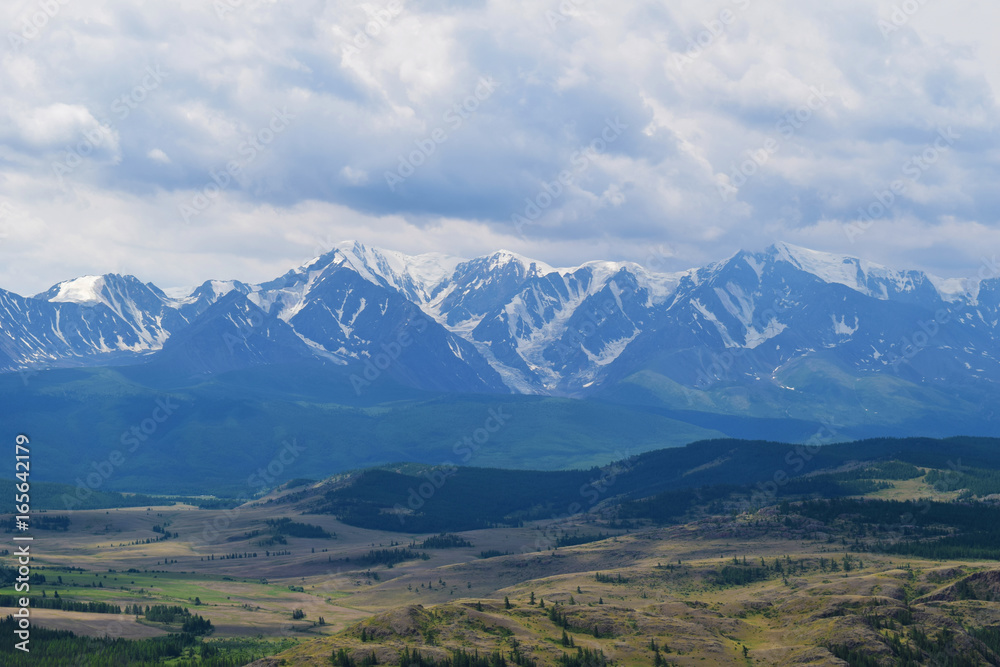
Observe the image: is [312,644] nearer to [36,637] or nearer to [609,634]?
[609,634]

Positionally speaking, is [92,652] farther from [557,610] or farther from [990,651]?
[990,651]

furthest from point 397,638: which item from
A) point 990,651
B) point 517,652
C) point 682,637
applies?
point 990,651

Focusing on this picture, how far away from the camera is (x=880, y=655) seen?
158250mm

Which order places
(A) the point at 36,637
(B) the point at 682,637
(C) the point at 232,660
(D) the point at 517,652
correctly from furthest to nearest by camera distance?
(A) the point at 36,637 < (C) the point at 232,660 < (B) the point at 682,637 < (D) the point at 517,652

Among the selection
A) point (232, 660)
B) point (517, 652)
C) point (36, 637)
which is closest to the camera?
point (517, 652)

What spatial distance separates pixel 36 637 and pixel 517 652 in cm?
10259

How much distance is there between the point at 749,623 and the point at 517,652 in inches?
2051

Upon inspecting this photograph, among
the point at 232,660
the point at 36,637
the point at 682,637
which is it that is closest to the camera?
the point at 682,637

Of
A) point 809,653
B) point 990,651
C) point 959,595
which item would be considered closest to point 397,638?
point 809,653

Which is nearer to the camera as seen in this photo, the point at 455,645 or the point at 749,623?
the point at 455,645

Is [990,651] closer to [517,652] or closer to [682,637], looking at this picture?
[682,637]

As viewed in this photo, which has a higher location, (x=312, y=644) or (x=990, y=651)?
(x=312, y=644)

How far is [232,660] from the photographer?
607 feet

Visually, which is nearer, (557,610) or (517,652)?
(517,652)
